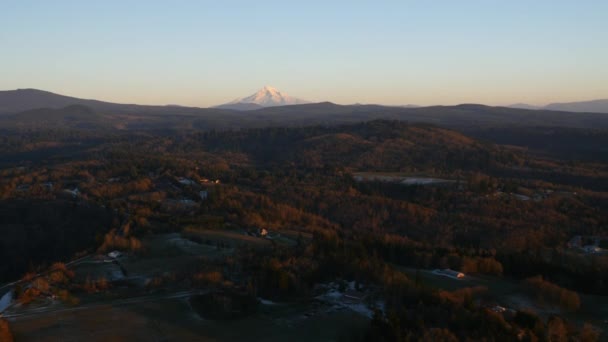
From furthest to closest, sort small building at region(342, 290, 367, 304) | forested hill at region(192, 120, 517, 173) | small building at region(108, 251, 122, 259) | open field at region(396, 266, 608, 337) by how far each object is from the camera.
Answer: forested hill at region(192, 120, 517, 173) → small building at region(108, 251, 122, 259) → small building at region(342, 290, 367, 304) → open field at region(396, 266, 608, 337)

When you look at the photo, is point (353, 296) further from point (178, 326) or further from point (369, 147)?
point (369, 147)

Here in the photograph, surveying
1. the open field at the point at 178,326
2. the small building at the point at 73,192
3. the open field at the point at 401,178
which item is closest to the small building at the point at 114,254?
the open field at the point at 178,326

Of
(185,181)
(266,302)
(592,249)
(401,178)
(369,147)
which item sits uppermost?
(266,302)

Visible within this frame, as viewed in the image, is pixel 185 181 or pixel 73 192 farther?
pixel 185 181

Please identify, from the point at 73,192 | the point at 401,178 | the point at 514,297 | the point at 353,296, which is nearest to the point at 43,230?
the point at 73,192

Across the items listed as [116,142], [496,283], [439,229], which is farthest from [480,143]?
[496,283]

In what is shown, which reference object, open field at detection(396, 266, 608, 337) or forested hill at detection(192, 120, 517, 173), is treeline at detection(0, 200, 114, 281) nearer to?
open field at detection(396, 266, 608, 337)

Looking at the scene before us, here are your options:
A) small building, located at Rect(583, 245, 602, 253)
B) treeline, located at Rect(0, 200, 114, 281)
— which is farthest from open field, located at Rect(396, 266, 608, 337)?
treeline, located at Rect(0, 200, 114, 281)

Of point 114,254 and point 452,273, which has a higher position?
point 452,273

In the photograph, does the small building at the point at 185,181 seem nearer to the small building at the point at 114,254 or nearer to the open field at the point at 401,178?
the open field at the point at 401,178

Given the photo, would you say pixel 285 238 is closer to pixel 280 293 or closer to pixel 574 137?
pixel 280 293

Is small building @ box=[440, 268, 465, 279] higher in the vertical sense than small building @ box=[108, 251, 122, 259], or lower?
higher
